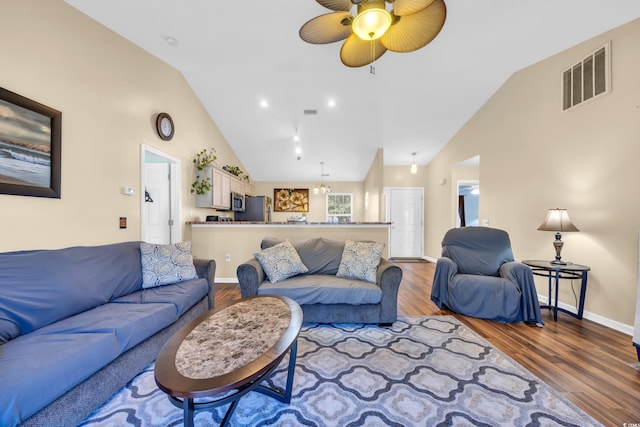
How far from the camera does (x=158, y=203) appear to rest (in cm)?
377

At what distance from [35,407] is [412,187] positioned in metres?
6.86

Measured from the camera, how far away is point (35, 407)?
1.08 m

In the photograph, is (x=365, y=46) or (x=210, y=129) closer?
(x=365, y=46)

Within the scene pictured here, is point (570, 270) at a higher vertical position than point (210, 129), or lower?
lower

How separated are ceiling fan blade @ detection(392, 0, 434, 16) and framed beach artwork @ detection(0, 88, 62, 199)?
272cm

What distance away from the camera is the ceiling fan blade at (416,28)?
4.82 feet

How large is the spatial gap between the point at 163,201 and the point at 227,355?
11.0 feet

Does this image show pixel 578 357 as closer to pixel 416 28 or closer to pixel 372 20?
pixel 416 28

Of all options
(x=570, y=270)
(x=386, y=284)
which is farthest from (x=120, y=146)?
(x=570, y=270)

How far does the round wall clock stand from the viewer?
3.28m

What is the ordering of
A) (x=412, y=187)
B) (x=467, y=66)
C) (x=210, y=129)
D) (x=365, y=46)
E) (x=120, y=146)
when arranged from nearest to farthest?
(x=365, y=46) < (x=120, y=146) < (x=467, y=66) < (x=210, y=129) < (x=412, y=187)

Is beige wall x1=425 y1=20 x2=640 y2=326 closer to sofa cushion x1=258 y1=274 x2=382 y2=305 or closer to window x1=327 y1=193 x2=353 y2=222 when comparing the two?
sofa cushion x1=258 y1=274 x2=382 y2=305

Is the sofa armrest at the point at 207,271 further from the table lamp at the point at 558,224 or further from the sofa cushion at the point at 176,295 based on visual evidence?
the table lamp at the point at 558,224

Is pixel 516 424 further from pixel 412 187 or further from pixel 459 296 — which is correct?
pixel 412 187
